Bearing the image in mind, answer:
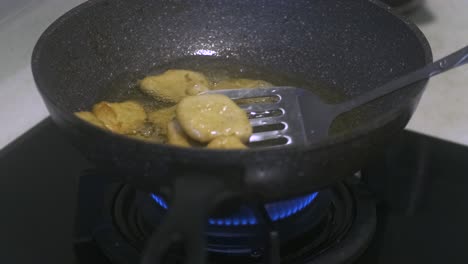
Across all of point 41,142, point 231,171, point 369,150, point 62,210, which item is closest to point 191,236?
point 231,171

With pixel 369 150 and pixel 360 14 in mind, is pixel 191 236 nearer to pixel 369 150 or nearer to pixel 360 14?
pixel 369 150

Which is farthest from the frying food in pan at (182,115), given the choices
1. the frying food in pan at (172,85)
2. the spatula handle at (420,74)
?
the spatula handle at (420,74)

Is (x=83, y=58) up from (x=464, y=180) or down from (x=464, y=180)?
up

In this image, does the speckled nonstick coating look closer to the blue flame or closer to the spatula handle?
the spatula handle

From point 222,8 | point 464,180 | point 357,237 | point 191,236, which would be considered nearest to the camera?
point 191,236

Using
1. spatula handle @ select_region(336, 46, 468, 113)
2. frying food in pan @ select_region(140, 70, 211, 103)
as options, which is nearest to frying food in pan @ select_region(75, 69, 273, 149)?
frying food in pan @ select_region(140, 70, 211, 103)

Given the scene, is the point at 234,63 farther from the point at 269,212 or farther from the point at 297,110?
the point at 269,212

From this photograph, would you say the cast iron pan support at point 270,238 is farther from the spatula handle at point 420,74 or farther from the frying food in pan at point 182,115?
the spatula handle at point 420,74
